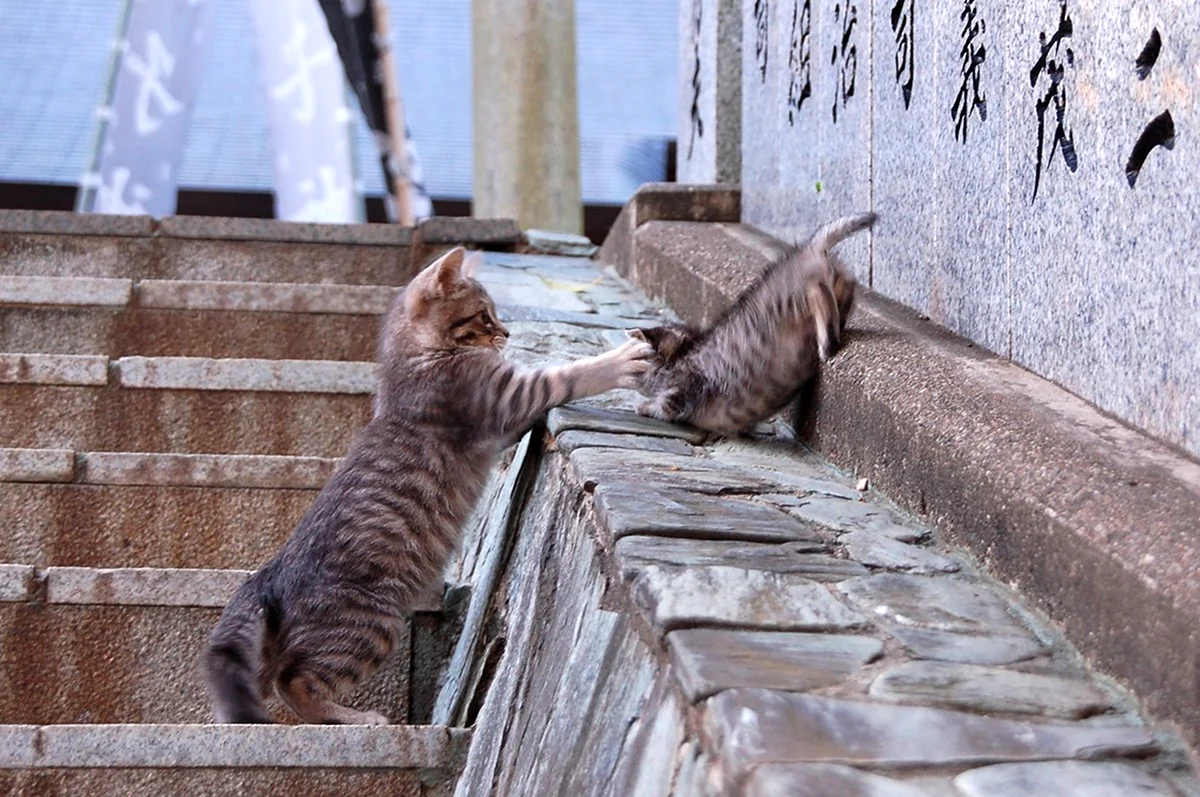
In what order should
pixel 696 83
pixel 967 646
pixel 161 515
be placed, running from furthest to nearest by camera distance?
1. pixel 696 83
2. pixel 161 515
3. pixel 967 646

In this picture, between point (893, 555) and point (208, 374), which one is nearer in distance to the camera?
point (893, 555)

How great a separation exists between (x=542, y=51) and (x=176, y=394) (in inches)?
201

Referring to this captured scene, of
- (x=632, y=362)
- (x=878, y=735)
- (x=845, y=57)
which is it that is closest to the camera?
(x=878, y=735)

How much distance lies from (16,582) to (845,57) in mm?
3336

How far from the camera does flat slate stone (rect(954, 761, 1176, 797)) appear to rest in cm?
158

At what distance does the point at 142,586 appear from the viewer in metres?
3.47

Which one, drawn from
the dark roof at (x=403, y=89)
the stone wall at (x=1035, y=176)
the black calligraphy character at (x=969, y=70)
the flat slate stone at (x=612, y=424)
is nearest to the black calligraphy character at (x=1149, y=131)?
the stone wall at (x=1035, y=176)

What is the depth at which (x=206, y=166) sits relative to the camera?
11508 mm

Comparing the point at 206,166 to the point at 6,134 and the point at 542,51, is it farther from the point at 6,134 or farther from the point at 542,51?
the point at 542,51

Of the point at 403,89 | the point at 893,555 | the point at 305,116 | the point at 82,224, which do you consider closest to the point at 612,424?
the point at 893,555

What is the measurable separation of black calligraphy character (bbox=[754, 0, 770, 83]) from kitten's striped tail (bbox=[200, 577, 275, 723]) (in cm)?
405

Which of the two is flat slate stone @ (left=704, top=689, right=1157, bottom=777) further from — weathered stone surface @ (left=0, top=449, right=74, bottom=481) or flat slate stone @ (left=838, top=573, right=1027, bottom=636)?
weathered stone surface @ (left=0, top=449, right=74, bottom=481)

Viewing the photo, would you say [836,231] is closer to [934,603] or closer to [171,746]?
[934,603]

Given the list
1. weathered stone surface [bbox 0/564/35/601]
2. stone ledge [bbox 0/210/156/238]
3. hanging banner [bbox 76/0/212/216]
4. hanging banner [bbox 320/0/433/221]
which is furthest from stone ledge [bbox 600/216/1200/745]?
hanging banner [bbox 76/0/212/216]
